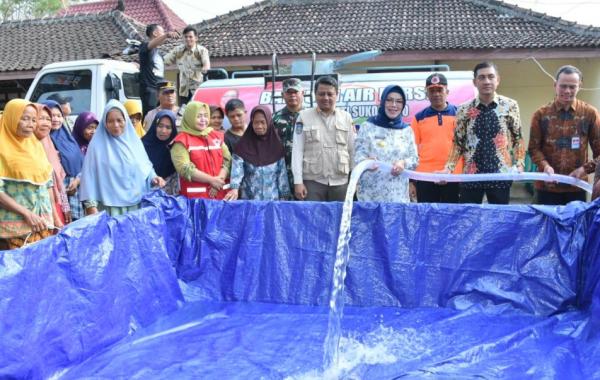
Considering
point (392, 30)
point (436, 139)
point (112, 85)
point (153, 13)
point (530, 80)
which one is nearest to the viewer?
point (436, 139)

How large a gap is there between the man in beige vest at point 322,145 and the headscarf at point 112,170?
1.26 m

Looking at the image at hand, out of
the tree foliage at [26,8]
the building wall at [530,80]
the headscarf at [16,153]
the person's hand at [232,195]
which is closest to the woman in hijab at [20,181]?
the headscarf at [16,153]

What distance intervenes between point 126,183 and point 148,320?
1114 millimetres

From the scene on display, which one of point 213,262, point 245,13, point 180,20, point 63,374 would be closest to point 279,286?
point 213,262

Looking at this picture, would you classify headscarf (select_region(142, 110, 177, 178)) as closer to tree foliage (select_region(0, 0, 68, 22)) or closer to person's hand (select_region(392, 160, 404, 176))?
person's hand (select_region(392, 160, 404, 176))

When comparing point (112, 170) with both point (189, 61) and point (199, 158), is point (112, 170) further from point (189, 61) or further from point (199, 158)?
point (189, 61)

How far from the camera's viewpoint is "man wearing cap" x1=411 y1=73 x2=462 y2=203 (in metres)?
5.04

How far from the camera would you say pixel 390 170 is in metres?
4.55

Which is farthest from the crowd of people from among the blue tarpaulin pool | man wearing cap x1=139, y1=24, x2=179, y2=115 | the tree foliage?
the tree foliage

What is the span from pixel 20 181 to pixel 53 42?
45.3ft

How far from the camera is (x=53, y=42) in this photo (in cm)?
1622

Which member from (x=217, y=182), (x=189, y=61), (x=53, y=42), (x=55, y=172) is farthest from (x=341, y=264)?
(x=53, y=42)

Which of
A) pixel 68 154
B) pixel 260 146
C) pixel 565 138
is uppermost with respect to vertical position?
pixel 565 138

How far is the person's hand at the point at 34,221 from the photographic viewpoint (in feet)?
12.5
